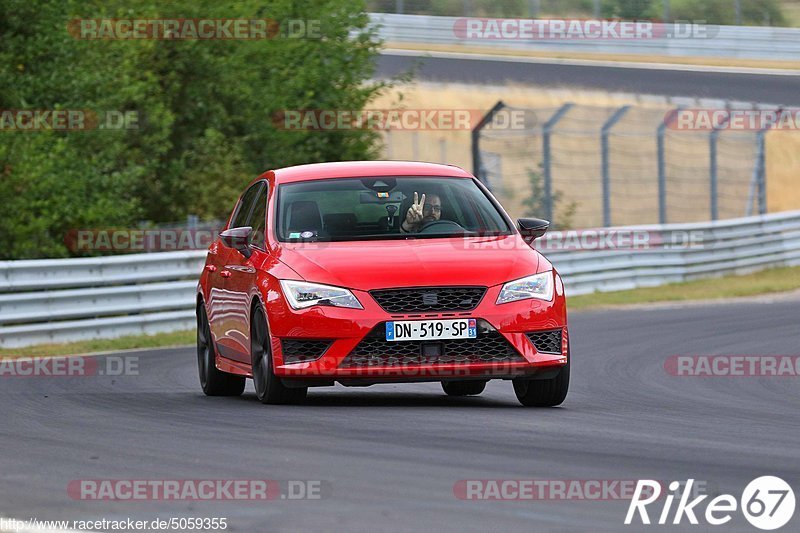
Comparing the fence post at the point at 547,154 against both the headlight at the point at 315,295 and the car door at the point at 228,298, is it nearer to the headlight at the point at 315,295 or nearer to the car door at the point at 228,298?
the car door at the point at 228,298

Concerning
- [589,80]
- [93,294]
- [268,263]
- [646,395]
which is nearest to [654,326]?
[93,294]

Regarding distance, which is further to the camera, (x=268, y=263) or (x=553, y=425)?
(x=268, y=263)

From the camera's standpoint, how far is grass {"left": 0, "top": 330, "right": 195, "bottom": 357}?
1738 centimetres

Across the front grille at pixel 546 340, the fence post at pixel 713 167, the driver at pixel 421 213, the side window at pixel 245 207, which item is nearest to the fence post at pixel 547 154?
the fence post at pixel 713 167

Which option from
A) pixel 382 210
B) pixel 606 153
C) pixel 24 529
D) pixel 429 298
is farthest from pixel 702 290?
pixel 24 529

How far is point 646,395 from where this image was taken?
38.6 ft

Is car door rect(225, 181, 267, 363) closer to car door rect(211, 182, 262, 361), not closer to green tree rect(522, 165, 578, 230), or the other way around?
car door rect(211, 182, 262, 361)

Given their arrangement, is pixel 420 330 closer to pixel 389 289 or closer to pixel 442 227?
pixel 389 289

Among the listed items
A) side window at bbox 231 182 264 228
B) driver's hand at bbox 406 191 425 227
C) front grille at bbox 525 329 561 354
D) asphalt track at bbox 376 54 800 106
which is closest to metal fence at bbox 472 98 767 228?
asphalt track at bbox 376 54 800 106

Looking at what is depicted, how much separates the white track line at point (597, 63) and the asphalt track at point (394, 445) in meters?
30.2

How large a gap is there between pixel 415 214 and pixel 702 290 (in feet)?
50.2

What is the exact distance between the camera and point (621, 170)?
41.2 m

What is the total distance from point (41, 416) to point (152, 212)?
19276 mm

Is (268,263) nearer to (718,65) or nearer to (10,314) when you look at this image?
(10,314)
